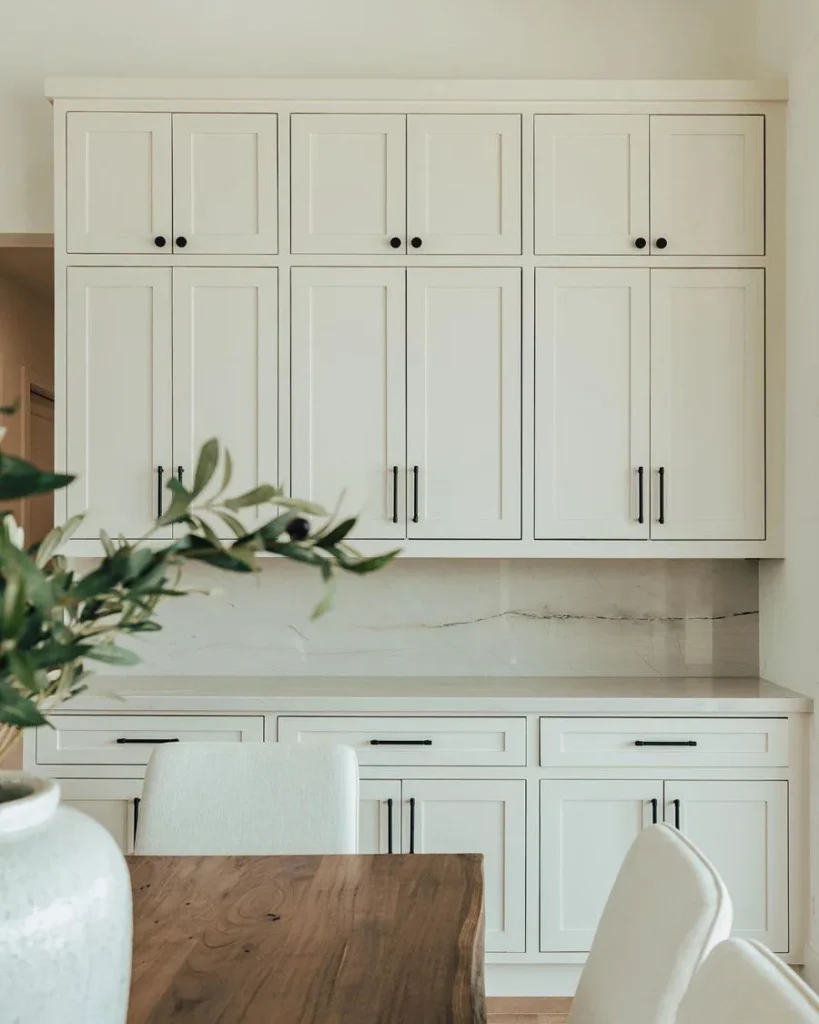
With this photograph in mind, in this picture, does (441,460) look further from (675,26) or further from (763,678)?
(675,26)

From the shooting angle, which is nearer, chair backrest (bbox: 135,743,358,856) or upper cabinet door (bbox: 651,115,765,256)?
chair backrest (bbox: 135,743,358,856)

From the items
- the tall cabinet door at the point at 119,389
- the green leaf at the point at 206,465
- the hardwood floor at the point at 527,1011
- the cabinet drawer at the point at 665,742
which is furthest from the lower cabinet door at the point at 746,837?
the green leaf at the point at 206,465

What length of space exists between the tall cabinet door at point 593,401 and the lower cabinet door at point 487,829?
0.79 metres

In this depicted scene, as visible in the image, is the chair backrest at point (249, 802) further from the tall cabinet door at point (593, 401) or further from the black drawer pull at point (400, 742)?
the tall cabinet door at point (593, 401)

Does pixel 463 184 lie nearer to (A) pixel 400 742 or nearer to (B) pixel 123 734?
(A) pixel 400 742

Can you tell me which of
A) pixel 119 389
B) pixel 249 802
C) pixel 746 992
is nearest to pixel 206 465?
pixel 746 992

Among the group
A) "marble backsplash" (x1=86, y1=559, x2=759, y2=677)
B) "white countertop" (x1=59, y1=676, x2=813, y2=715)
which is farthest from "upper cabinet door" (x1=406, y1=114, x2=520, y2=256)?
"white countertop" (x1=59, y1=676, x2=813, y2=715)

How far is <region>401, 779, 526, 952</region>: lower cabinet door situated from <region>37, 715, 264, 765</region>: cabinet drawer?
20.4 inches

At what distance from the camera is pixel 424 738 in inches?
Answer: 107

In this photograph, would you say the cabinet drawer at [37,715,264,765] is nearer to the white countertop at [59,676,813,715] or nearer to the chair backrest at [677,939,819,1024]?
the white countertop at [59,676,813,715]

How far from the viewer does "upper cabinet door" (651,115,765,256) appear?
2.95 meters

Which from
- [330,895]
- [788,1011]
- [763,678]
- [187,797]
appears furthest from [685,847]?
[763,678]

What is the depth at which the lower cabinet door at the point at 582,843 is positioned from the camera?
2.71 metres

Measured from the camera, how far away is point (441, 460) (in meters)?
2.94
